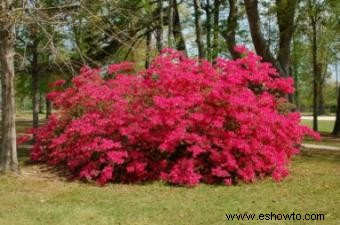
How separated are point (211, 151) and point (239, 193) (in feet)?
4.68

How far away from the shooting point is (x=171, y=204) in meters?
8.82

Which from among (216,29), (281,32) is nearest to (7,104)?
(281,32)

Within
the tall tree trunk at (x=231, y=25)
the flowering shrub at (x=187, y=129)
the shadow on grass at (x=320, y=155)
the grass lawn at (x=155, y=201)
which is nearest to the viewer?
the grass lawn at (x=155, y=201)

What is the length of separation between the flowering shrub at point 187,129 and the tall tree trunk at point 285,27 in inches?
221

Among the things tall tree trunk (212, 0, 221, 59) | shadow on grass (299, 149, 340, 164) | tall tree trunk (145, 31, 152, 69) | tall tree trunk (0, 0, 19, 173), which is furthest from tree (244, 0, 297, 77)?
tall tree trunk (0, 0, 19, 173)

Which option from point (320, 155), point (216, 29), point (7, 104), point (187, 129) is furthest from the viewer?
point (216, 29)

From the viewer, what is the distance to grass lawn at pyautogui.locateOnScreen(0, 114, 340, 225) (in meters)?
7.87

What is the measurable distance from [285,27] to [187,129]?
8687 mm

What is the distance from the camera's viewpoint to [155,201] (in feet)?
29.8

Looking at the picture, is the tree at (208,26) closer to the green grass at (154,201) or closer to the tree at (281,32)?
the tree at (281,32)

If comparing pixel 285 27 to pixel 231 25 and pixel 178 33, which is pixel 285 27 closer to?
pixel 231 25

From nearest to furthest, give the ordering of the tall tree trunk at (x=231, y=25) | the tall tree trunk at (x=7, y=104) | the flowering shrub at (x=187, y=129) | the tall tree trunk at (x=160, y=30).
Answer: the flowering shrub at (x=187, y=129), the tall tree trunk at (x=7, y=104), the tall tree trunk at (x=231, y=25), the tall tree trunk at (x=160, y=30)

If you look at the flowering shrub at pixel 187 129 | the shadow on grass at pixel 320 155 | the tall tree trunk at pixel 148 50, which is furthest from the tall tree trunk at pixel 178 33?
the flowering shrub at pixel 187 129

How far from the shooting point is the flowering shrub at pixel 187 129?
427 inches
